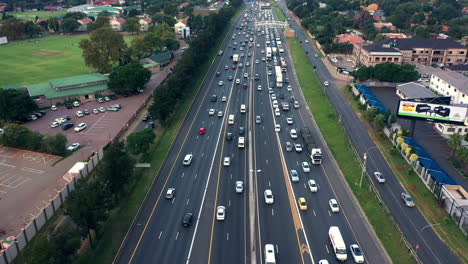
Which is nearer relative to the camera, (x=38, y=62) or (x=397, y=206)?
(x=397, y=206)

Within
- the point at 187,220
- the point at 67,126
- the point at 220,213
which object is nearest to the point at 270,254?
the point at 220,213

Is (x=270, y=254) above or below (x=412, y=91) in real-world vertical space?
below

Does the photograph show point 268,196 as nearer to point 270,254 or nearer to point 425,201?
point 270,254

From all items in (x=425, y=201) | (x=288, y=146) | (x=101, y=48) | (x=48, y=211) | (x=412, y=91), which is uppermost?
(x=101, y=48)

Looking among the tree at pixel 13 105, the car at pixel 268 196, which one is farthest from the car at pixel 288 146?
the tree at pixel 13 105

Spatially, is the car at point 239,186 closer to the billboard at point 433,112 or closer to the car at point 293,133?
the car at point 293,133

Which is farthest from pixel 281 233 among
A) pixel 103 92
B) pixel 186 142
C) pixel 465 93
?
pixel 103 92

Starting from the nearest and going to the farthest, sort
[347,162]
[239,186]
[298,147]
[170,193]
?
[170,193] < [239,186] < [347,162] < [298,147]
